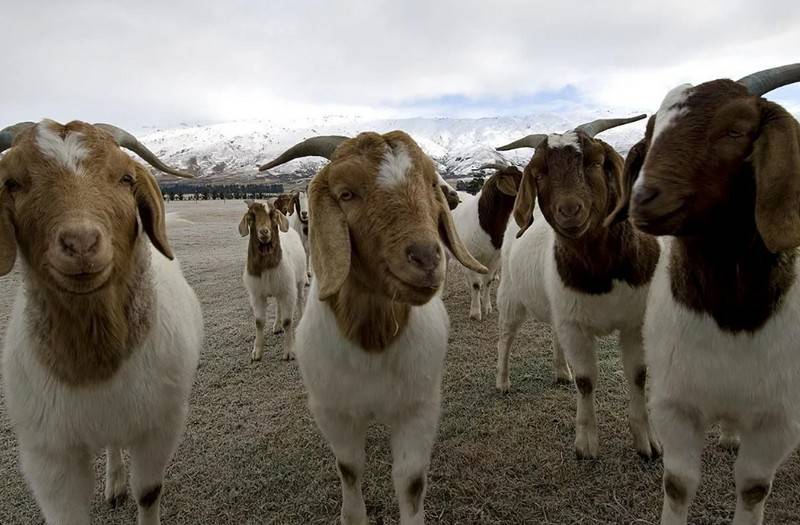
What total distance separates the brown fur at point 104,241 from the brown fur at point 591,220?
245 centimetres

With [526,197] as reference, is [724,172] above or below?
above

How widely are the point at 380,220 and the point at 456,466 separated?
2393mm

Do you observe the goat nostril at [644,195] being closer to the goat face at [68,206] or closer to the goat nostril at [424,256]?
the goat nostril at [424,256]

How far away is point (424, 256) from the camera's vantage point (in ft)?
6.51

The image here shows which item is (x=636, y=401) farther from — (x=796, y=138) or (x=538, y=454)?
(x=796, y=138)

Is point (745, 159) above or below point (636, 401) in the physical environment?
above

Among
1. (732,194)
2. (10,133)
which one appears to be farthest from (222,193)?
(732,194)

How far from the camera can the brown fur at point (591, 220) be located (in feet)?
10.7

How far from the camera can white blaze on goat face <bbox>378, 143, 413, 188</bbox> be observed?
7.22ft

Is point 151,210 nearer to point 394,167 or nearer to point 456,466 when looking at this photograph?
point 394,167

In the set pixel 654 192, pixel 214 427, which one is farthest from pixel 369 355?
pixel 214 427

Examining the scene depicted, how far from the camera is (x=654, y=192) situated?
1993mm

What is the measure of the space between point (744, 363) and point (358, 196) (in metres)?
1.93

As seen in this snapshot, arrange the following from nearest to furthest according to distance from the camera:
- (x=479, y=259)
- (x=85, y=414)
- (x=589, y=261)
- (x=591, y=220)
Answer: (x=85, y=414) → (x=591, y=220) → (x=589, y=261) → (x=479, y=259)
